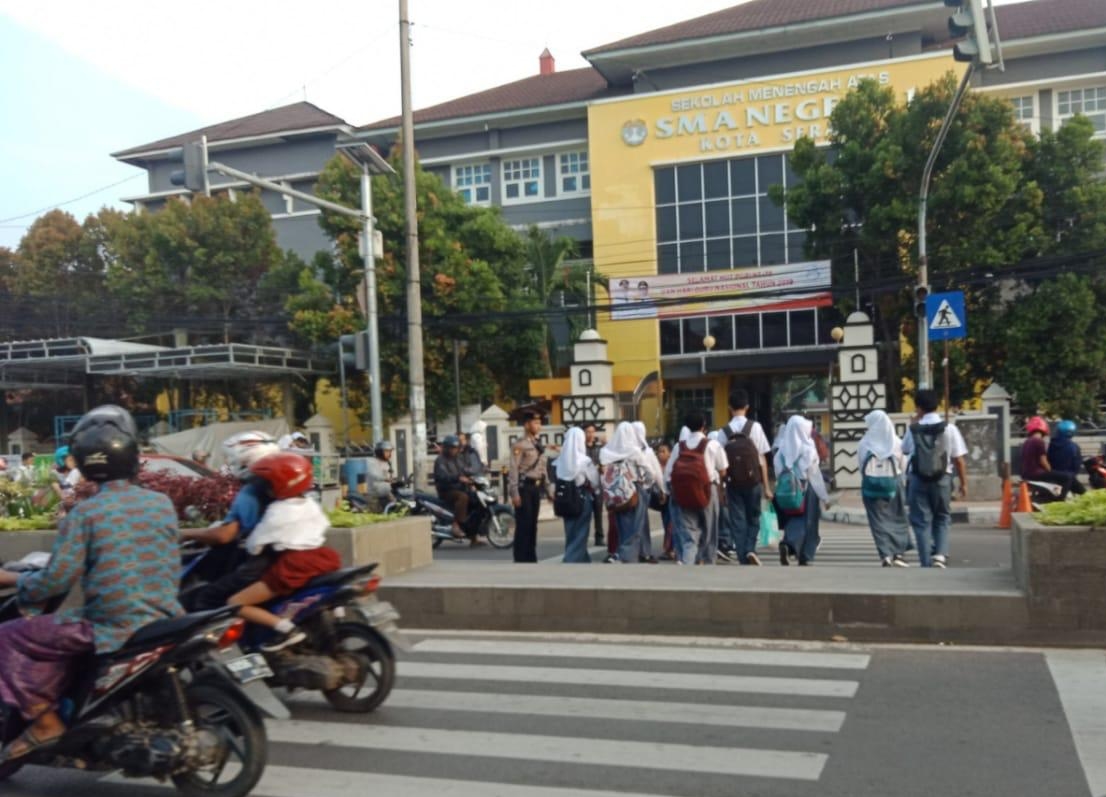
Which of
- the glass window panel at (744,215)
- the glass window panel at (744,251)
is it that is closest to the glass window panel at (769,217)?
the glass window panel at (744,215)

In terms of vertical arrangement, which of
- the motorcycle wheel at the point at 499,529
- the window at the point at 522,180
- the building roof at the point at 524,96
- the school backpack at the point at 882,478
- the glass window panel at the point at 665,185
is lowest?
the motorcycle wheel at the point at 499,529

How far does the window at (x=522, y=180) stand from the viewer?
3875 centimetres

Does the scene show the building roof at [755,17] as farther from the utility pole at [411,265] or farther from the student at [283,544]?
the student at [283,544]

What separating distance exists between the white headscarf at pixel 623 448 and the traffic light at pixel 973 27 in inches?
196

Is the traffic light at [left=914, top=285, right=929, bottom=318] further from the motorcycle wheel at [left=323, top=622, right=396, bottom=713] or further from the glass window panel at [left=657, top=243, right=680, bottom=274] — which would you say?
the motorcycle wheel at [left=323, top=622, right=396, bottom=713]

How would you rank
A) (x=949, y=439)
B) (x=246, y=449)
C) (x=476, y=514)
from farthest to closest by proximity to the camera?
1. (x=476, y=514)
2. (x=949, y=439)
3. (x=246, y=449)

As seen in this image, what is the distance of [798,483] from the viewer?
10.3 meters

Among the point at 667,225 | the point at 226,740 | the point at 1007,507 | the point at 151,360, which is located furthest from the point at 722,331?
the point at 226,740

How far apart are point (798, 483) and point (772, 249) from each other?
80.8 ft

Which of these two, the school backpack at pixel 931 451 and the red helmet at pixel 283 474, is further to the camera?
the school backpack at pixel 931 451

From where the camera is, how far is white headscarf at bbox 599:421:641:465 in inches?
419

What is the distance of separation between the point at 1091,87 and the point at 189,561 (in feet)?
110

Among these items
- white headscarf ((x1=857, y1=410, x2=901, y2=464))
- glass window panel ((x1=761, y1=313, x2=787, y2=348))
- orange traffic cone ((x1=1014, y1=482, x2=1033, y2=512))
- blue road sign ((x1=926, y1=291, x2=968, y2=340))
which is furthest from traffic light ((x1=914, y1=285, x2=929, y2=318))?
glass window panel ((x1=761, y1=313, x2=787, y2=348))

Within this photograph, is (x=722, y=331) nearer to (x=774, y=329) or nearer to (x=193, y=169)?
(x=774, y=329)
